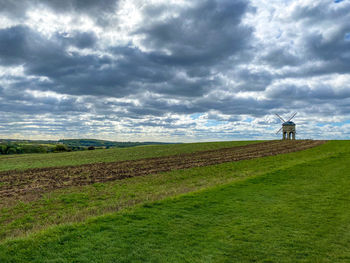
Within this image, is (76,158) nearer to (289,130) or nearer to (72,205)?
(72,205)

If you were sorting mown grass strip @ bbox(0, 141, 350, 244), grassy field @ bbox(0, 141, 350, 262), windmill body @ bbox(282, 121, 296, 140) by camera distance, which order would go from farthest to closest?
windmill body @ bbox(282, 121, 296, 140) → mown grass strip @ bbox(0, 141, 350, 244) → grassy field @ bbox(0, 141, 350, 262)

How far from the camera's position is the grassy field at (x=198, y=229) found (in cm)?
823

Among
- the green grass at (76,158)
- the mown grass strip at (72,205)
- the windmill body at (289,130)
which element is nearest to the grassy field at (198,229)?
the mown grass strip at (72,205)

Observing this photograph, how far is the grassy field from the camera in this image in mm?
8227

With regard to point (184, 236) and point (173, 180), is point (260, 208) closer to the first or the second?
point (184, 236)

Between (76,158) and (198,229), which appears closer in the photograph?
(198,229)

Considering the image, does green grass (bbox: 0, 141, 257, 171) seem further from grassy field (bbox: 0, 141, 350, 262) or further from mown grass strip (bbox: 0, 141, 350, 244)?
grassy field (bbox: 0, 141, 350, 262)

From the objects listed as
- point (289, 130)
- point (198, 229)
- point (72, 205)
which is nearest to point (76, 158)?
point (72, 205)

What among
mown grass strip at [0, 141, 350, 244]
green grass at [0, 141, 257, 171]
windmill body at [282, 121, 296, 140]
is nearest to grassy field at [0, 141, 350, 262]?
mown grass strip at [0, 141, 350, 244]

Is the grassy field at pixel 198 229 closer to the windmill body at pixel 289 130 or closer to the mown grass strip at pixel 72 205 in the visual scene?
the mown grass strip at pixel 72 205

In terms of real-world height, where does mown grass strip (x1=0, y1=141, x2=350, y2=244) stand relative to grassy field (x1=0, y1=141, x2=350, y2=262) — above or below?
below

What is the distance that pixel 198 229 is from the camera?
1045 centimetres

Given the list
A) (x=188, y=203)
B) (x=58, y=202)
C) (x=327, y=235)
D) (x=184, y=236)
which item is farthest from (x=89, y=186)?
(x=327, y=235)

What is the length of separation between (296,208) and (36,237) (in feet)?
41.6
